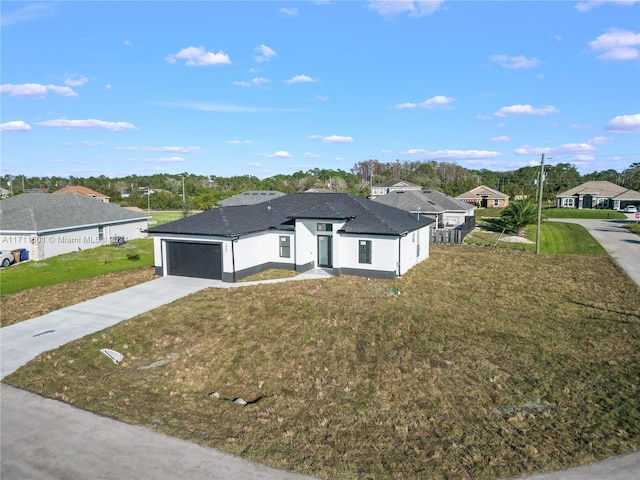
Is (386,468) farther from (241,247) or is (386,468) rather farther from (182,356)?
(241,247)

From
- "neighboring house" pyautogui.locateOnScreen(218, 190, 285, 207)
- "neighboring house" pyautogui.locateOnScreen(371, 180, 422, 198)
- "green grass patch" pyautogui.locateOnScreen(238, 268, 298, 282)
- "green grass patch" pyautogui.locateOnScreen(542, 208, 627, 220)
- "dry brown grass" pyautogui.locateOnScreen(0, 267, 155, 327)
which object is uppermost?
"neighboring house" pyautogui.locateOnScreen(371, 180, 422, 198)

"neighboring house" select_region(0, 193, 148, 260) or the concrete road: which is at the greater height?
"neighboring house" select_region(0, 193, 148, 260)

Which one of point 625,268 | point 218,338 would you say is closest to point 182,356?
point 218,338

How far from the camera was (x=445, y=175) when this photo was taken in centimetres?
13712

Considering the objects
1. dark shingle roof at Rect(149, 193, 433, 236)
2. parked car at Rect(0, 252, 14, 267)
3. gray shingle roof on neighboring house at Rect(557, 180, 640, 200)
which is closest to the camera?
dark shingle roof at Rect(149, 193, 433, 236)

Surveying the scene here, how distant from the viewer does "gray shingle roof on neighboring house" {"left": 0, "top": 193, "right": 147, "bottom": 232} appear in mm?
31531

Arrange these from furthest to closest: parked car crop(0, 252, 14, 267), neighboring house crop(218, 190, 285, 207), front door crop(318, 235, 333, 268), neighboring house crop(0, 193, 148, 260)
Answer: neighboring house crop(218, 190, 285, 207) → neighboring house crop(0, 193, 148, 260) → parked car crop(0, 252, 14, 267) → front door crop(318, 235, 333, 268)

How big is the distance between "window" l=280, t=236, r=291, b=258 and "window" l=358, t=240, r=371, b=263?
4.50 meters

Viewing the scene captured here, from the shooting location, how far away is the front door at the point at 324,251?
25.3 meters

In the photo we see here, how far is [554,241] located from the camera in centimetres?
3947

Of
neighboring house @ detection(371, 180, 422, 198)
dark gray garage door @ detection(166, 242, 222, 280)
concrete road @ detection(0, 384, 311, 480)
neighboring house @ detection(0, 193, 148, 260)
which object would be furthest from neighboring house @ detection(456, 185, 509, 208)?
concrete road @ detection(0, 384, 311, 480)

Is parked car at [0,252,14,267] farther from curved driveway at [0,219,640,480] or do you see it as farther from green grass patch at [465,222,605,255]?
green grass patch at [465,222,605,255]

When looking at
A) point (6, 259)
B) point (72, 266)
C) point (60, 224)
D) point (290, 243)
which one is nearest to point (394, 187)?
point (290, 243)

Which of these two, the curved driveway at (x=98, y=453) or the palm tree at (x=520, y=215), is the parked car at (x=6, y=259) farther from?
the palm tree at (x=520, y=215)
